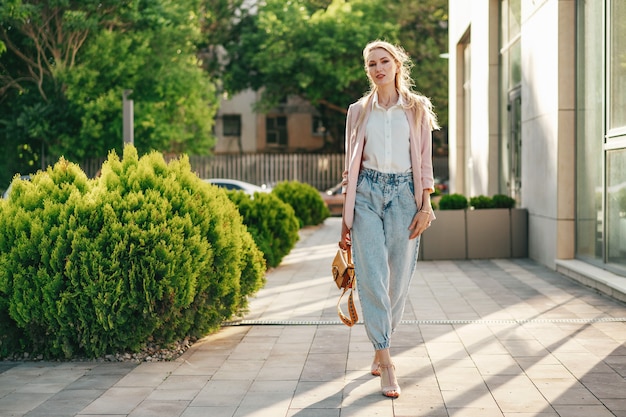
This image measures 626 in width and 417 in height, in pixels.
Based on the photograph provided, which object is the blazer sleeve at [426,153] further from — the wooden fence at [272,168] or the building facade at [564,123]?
the wooden fence at [272,168]

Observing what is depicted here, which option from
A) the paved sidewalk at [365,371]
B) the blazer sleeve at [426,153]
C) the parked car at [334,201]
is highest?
the blazer sleeve at [426,153]

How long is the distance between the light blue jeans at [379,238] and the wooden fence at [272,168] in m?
32.3

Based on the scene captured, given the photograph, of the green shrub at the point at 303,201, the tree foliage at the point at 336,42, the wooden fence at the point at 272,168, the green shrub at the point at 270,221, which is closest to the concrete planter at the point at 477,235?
the green shrub at the point at 270,221

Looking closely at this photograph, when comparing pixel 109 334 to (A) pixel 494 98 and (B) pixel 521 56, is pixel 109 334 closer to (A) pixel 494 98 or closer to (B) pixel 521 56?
(B) pixel 521 56

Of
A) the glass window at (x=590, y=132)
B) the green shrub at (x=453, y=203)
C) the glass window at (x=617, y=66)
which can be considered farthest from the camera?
the green shrub at (x=453, y=203)

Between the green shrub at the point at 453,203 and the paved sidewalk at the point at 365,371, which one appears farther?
the green shrub at the point at 453,203

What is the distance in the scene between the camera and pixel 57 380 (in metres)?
5.79

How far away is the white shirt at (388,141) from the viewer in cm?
539

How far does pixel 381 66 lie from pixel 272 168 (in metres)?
32.5

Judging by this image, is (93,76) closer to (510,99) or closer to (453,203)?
(510,99)

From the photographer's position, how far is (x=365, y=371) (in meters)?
5.91

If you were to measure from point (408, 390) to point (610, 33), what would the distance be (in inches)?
235

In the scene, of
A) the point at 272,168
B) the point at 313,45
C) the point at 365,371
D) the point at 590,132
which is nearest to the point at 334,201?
the point at 272,168

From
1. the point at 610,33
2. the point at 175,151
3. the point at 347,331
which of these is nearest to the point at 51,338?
the point at 347,331
